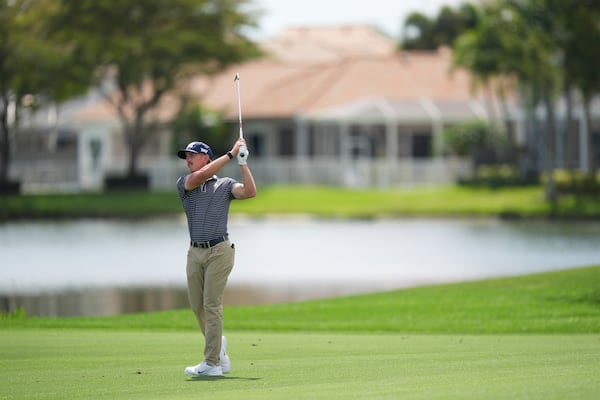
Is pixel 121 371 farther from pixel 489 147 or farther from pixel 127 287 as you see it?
pixel 489 147

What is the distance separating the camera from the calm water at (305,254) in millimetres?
31547

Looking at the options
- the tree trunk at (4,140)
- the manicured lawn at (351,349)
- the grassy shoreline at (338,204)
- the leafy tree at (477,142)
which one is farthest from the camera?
the tree trunk at (4,140)

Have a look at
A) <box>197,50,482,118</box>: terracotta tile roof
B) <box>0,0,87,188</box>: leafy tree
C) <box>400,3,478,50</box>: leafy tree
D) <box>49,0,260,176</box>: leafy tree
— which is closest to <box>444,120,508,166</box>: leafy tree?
<box>197,50,482,118</box>: terracotta tile roof

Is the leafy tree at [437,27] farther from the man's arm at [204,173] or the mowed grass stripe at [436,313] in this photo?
the man's arm at [204,173]

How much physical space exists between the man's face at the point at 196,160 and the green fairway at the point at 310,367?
1733 mm

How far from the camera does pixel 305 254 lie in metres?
39.2

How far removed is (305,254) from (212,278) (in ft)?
86.4

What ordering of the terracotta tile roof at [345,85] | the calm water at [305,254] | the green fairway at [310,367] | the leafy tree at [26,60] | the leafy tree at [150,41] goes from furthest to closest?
the terracotta tile roof at [345,85]
the leafy tree at [150,41]
the leafy tree at [26,60]
the calm water at [305,254]
the green fairway at [310,367]

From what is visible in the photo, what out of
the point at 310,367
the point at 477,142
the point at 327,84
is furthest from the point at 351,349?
the point at 327,84

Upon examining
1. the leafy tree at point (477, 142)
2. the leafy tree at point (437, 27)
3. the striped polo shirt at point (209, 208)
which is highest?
the leafy tree at point (437, 27)

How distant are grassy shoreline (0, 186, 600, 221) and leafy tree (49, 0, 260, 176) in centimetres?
667

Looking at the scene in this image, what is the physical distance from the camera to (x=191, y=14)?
70.0 meters

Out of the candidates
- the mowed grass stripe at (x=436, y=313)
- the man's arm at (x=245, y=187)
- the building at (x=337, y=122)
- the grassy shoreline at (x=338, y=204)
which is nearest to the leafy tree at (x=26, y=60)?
the grassy shoreline at (x=338, y=204)

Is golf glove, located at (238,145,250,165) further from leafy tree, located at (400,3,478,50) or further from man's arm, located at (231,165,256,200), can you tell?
leafy tree, located at (400,3,478,50)
